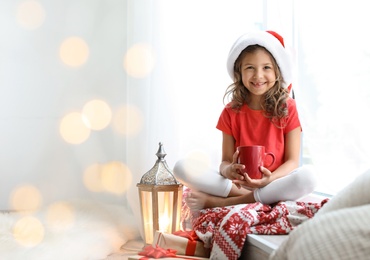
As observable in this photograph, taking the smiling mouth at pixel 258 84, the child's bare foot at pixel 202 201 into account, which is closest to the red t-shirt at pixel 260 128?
the smiling mouth at pixel 258 84

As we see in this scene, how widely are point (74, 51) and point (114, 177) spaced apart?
69cm

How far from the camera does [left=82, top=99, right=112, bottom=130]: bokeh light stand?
9.65ft

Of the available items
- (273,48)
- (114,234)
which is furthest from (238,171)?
(114,234)

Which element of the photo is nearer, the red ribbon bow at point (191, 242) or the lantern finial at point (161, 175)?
the red ribbon bow at point (191, 242)

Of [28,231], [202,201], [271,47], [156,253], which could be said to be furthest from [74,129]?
[156,253]

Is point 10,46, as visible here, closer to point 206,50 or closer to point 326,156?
point 206,50

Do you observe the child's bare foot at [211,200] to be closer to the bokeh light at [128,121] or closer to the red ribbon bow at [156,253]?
the red ribbon bow at [156,253]

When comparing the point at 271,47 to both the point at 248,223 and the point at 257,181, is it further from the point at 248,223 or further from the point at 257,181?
the point at 248,223

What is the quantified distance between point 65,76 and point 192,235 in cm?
149

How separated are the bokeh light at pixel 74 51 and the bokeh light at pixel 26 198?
0.67 m

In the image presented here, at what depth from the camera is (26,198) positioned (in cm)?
289

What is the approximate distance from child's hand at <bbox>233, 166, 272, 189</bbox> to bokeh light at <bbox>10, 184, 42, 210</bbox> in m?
1.43

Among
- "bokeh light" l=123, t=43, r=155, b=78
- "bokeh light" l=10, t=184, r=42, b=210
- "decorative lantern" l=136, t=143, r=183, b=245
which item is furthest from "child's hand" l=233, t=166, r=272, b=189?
"bokeh light" l=10, t=184, r=42, b=210

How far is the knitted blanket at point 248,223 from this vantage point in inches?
60.5
